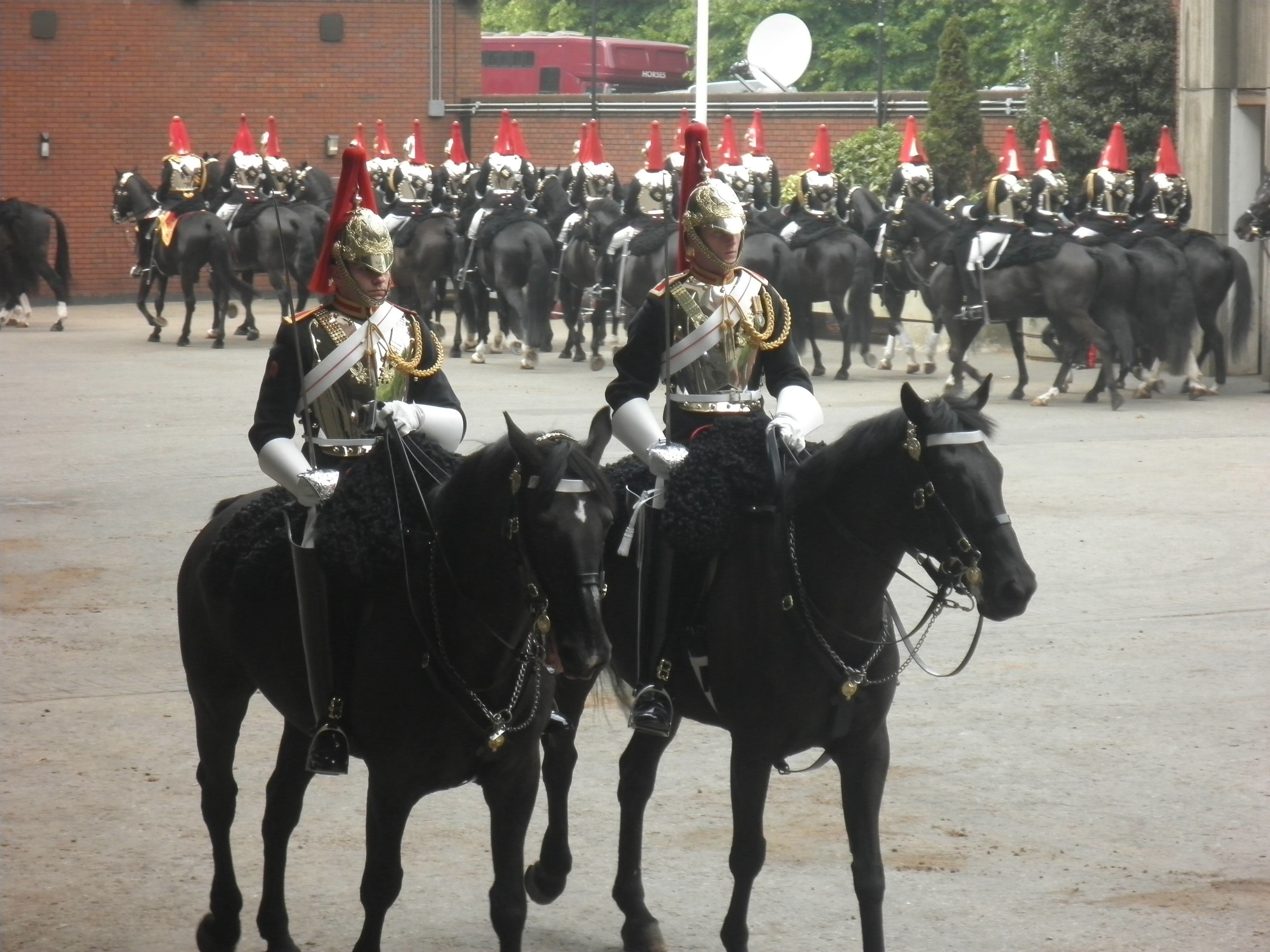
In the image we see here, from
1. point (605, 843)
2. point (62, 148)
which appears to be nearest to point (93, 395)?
point (605, 843)

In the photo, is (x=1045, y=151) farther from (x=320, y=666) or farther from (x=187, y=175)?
(x=320, y=666)

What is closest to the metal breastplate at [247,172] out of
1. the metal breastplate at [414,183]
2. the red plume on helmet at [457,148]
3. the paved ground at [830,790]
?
the metal breastplate at [414,183]

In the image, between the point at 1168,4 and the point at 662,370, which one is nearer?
the point at 662,370

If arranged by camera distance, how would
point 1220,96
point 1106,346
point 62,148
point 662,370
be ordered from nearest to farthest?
point 662,370, point 1106,346, point 1220,96, point 62,148

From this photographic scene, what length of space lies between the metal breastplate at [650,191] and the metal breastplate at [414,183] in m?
3.95

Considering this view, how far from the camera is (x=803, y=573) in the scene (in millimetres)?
4305

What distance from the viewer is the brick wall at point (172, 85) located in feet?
104

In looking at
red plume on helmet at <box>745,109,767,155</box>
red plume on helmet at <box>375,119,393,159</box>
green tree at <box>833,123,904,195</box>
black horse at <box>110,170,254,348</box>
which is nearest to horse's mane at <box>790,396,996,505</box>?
black horse at <box>110,170,254,348</box>

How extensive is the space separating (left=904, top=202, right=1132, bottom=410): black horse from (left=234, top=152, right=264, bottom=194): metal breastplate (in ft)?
34.8

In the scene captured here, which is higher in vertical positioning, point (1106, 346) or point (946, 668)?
point (1106, 346)

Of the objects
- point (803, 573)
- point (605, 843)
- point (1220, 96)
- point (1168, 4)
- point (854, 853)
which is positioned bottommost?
point (605, 843)

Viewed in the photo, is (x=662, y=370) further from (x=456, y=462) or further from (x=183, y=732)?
(x=183, y=732)

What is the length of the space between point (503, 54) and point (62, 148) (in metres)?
12.3

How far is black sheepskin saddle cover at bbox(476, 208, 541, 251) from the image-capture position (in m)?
20.6
